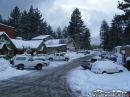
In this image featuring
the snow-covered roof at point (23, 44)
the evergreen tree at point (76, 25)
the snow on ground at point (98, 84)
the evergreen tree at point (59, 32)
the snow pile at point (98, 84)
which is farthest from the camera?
the evergreen tree at point (59, 32)

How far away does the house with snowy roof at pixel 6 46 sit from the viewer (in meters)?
40.4

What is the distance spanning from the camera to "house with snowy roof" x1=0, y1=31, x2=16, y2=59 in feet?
133

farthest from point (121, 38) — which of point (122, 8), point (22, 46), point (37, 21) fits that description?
point (122, 8)

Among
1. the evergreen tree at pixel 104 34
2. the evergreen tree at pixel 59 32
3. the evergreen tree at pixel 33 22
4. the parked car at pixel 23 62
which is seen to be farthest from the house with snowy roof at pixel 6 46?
the evergreen tree at pixel 59 32

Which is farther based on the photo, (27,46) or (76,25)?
(76,25)

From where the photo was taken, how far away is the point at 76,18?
286ft

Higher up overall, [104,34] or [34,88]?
[104,34]

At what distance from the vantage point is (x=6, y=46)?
136 feet

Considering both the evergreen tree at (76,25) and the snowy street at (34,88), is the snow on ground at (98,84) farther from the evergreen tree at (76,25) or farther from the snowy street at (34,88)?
the evergreen tree at (76,25)

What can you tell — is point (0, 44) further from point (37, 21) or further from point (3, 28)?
point (37, 21)


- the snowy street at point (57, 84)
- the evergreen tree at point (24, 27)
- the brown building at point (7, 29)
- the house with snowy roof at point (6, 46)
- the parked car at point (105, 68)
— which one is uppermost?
the evergreen tree at point (24, 27)

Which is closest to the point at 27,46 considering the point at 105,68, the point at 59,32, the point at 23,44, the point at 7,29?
the point at 23,44

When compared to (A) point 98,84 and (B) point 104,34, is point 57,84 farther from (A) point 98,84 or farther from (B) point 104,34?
(B) point 104,34

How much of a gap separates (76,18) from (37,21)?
17.6m
